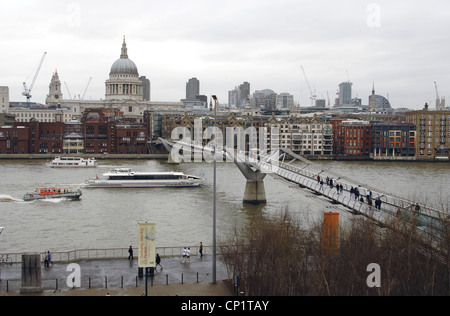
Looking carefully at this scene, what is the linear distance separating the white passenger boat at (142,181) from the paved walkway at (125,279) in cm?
1842

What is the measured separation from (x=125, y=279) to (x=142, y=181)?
20.2 m

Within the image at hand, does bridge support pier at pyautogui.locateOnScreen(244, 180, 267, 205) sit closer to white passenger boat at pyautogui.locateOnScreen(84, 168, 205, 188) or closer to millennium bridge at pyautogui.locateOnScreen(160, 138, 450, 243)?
millennium bridge at pyautogui.locateOnScreen(160, 138, 450, 243)

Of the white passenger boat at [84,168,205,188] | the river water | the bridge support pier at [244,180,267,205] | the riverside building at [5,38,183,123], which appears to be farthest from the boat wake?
the riverside building at [5,38,183,123]

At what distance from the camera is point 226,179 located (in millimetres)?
33750

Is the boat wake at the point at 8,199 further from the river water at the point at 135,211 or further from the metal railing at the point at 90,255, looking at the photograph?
the metal railing at the point at 90,255

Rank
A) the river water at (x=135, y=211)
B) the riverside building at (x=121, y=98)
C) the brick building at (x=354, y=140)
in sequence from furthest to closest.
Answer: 1. the riverside building at (x=121, y=98)
2. the brick building at (x=354, y=140)
3. the river water at (x=135, y=211)

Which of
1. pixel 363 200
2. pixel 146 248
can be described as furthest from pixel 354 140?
pixel 146 248

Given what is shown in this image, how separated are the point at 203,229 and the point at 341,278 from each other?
28.8ft

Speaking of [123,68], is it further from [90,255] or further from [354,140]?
[90,255]

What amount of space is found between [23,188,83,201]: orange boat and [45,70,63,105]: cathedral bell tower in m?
79.9

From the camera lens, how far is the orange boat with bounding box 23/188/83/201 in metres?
24.3

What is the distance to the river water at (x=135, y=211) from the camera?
51.8 ft

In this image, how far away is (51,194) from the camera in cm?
2473

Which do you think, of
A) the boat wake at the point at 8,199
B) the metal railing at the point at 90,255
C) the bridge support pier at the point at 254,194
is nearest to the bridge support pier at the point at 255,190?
the bridge support pier at the point at 254,194
